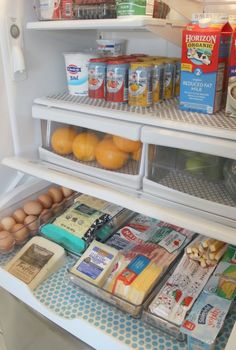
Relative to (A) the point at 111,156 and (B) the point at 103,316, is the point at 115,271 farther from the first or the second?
(A) the point at 111,156

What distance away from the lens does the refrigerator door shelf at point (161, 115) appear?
2.34 ft

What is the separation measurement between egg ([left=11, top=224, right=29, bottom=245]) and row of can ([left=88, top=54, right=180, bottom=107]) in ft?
1.53

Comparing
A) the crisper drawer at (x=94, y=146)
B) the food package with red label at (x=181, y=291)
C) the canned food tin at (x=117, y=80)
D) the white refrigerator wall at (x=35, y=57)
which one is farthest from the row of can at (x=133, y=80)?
the food package with red label at (x=181, y=291)

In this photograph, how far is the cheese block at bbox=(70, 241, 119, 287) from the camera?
0.85 metres

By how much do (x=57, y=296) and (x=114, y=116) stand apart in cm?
50

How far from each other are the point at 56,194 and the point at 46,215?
0.10 meters

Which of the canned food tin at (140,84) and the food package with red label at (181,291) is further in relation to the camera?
the canned food tin at (140,84)

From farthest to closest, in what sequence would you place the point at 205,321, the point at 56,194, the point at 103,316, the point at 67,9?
the point at 56,194, the point at 67,9, the point at 103,316, the point at 205,321

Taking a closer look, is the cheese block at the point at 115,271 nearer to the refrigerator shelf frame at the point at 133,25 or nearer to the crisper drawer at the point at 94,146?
the crisper drawer at the point at 94,146

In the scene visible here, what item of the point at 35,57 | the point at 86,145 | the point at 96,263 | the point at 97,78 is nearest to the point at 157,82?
the point at 97,78

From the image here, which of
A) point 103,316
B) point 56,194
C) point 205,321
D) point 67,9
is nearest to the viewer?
point 205,321

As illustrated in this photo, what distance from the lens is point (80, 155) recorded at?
1000mm

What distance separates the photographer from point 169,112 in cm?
85

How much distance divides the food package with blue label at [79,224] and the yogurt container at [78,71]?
1.20 ft
